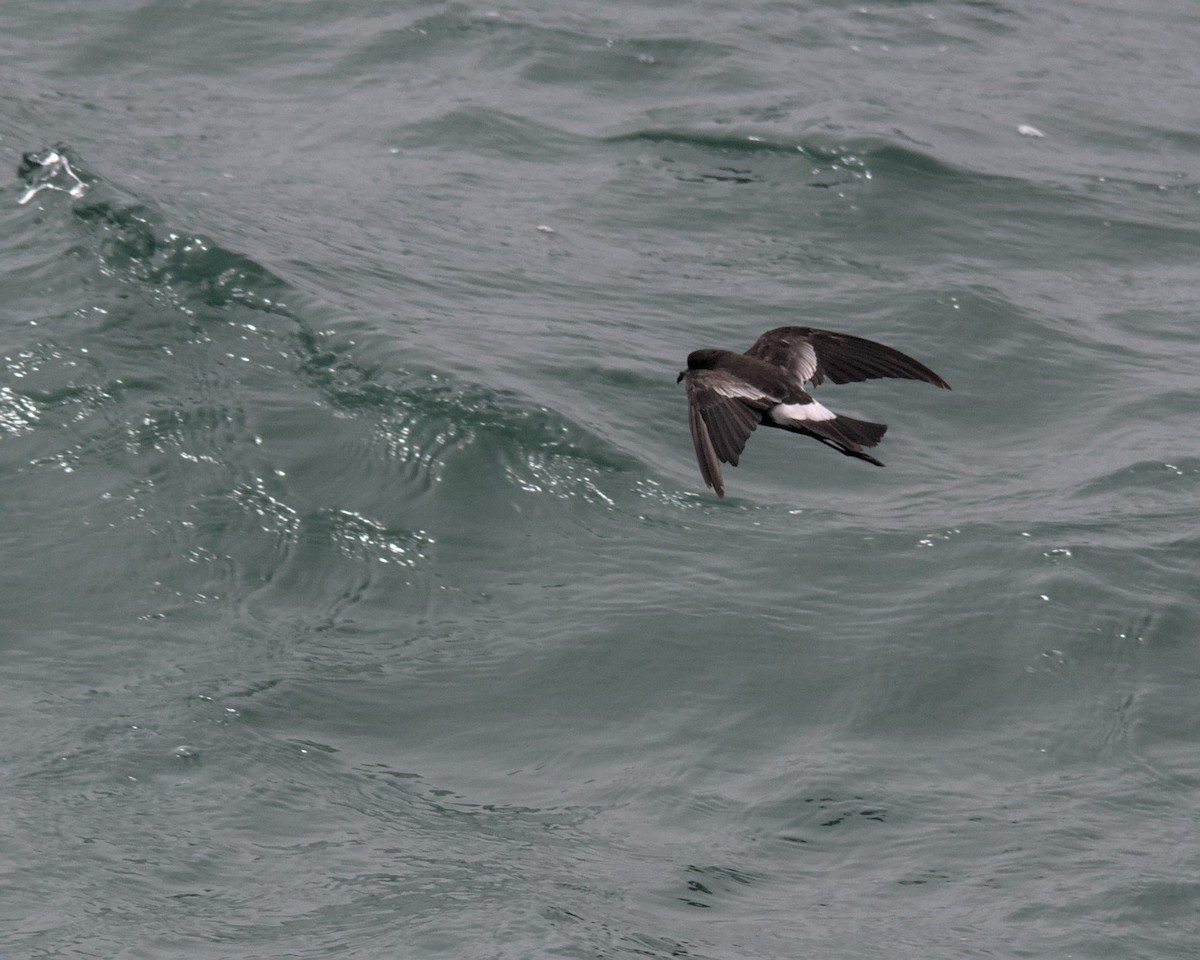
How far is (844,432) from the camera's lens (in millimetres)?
6125

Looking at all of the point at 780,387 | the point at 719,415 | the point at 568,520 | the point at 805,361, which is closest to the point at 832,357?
the point at 805,361

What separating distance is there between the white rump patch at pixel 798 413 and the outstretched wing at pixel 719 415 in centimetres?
4

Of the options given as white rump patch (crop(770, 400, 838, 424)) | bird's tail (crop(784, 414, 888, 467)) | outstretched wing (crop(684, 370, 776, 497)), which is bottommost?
bird's tail (crop(784, 414, 888, 467))

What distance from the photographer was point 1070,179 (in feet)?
40.2

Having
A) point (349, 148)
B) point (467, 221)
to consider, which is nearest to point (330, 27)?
point (349, 148)

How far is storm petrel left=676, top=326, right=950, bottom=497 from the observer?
5723 millimetres

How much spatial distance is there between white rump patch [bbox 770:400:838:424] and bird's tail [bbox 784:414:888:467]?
0.08ft

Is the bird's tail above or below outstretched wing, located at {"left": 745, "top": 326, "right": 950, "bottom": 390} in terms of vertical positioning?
below

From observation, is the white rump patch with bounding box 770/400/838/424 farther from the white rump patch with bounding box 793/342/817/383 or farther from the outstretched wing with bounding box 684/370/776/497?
the white rump patch with bounding box 793/342/817/383

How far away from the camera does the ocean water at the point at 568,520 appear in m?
5.84

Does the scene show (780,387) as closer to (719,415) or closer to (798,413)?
(798,413)

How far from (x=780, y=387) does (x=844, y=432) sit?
355mm

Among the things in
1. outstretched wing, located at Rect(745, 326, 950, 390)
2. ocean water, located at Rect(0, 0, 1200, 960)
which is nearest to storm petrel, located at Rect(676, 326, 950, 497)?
outstretched wing, located at Rect(745, 326, 950, 390)

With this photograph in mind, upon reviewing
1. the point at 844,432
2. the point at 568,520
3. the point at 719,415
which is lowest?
the point at 568,520
